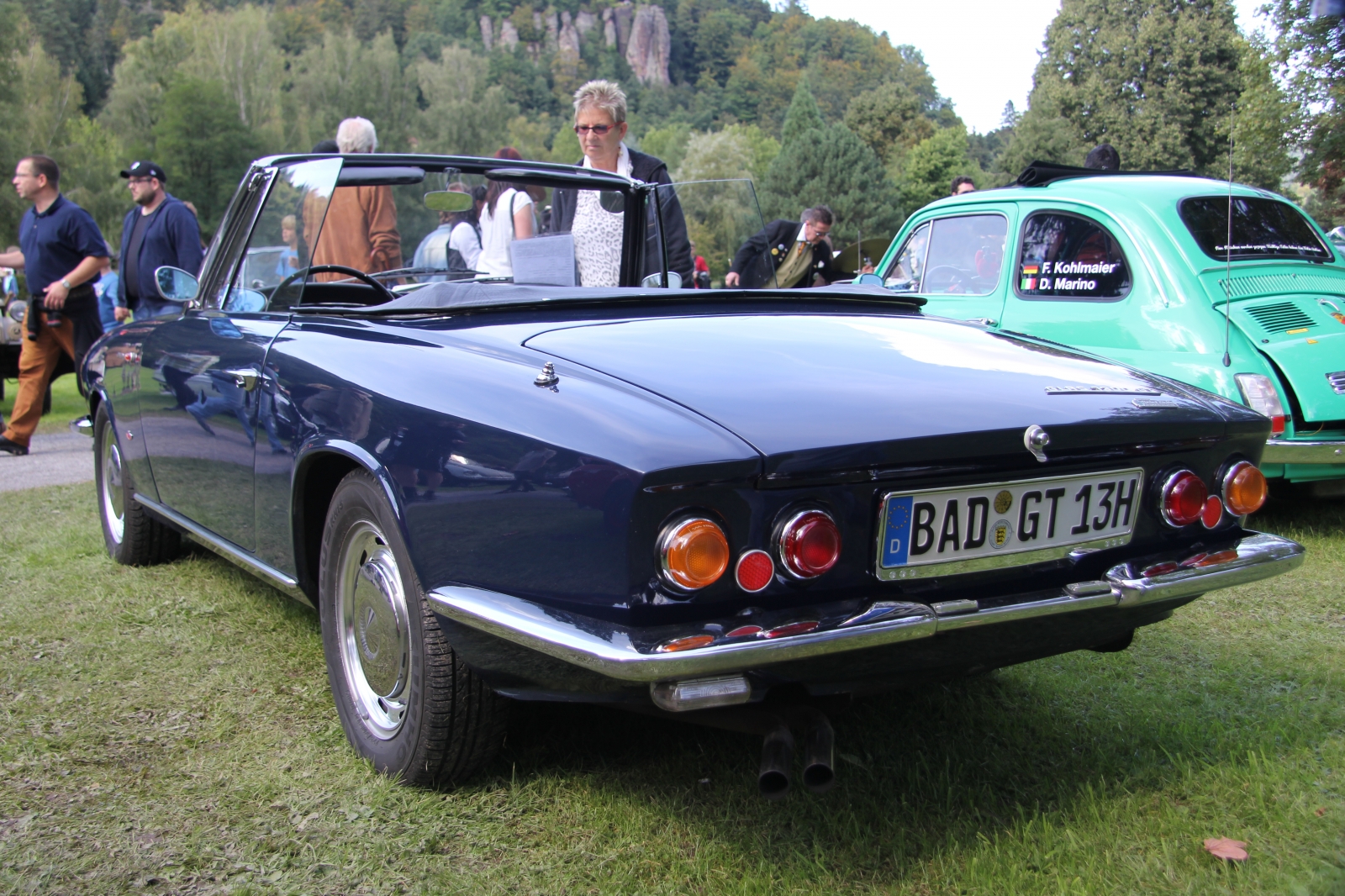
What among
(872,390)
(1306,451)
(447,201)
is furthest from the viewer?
(1306,451)

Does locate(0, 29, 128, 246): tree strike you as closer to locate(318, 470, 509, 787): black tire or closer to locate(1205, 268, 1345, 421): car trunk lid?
locate(1205, 268, 1345, 421): car trunk lid

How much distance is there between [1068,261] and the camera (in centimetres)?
555

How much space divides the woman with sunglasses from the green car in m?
1.89

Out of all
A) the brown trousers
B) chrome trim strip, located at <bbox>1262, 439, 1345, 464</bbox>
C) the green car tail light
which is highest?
the green car tail light

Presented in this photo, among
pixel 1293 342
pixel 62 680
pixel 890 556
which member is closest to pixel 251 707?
pixel 62 680

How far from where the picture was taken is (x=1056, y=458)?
7.01 feet

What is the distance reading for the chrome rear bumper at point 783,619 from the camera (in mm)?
1771

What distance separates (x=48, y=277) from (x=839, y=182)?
64.2 m

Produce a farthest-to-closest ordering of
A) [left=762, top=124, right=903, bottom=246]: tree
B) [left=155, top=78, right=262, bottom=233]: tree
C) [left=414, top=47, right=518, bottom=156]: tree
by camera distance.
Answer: [left=414, top=47, right=518, bottom=156]: tree
[left=762, top=124, right=903, bottom=246]: tree
[left=155, top=78, right=262, bottom=233]: tree

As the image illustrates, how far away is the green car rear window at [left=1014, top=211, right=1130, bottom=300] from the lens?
5.35 metres

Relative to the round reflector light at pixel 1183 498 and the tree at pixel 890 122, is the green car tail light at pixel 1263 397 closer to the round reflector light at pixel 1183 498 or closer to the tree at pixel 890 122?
the round reflector light at pixel 1183 498

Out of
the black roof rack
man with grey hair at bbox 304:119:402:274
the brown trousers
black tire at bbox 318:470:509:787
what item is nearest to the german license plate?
black tire at bbox 318:470:509:787

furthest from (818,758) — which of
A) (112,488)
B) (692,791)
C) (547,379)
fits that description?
(112,488)

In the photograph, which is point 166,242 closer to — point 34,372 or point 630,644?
point 34,372
